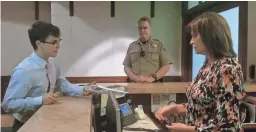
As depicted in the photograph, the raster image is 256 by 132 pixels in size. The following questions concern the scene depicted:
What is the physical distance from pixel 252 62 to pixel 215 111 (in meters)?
1.81

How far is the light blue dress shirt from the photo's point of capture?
1.71m

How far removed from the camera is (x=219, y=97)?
129 cm

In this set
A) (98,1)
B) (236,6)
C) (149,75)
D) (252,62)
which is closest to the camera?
(252,62)

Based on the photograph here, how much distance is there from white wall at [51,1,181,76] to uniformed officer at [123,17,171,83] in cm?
167

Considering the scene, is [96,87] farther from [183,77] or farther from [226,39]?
[183,77]

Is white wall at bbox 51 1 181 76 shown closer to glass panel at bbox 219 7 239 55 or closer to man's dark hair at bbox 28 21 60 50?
glass panel at bbox 219 7 239 55

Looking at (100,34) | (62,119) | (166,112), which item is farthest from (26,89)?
(100,34)

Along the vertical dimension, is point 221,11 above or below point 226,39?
above

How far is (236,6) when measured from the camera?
128 inches

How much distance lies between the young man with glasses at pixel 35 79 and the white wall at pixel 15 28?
3.69 m

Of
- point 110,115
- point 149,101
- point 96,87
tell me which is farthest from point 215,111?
point 149,101

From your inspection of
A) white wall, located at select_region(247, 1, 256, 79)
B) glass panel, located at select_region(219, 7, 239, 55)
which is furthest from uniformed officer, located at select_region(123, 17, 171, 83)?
white wall, located at select_region(247, 1, 256, 79)

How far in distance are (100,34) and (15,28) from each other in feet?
4.67

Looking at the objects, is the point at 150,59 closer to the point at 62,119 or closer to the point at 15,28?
the point at 62,119
